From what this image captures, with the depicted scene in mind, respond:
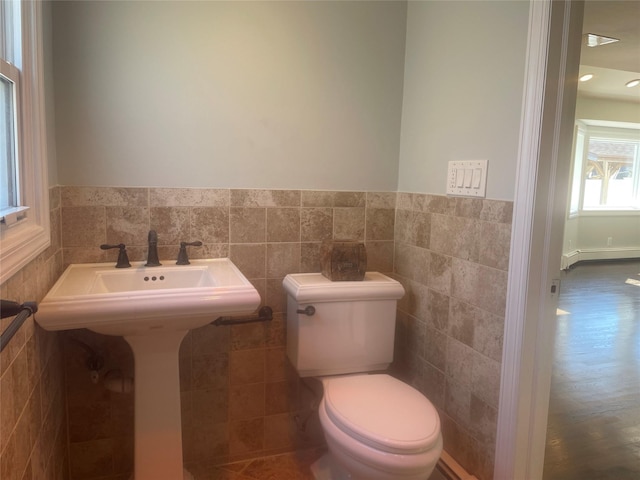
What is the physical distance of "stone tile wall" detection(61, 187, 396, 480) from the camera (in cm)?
174

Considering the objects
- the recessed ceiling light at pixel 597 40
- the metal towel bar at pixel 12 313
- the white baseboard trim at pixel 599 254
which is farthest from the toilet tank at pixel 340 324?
the white baseboard trim at pixel 599 254

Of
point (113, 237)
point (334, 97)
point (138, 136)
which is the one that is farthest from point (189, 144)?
point (334, 97)

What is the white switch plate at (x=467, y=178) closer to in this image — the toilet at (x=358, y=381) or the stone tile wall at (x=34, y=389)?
the toilet at (x=358, y=381)

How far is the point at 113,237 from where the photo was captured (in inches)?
68.4

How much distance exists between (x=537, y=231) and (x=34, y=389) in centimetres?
156

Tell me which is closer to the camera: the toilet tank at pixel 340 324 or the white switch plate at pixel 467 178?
the white switch plate at pixel 467 178

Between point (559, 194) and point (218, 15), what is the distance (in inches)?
56.9

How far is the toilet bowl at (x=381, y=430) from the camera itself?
51.3 inches

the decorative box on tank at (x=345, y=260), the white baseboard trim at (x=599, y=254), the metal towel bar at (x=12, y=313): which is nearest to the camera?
the metal towel bar at (x=12, y=313)

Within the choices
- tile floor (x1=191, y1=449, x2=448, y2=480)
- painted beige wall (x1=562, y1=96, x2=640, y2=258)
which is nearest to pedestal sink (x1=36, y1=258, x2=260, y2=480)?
tile floor (x1=191, y1=449, x2=448, y2=480)

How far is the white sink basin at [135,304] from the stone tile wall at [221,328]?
264 mm

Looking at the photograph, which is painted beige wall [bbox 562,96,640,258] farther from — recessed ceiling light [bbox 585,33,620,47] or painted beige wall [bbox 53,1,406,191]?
painted beige wall [bbox 53,1,406,191]

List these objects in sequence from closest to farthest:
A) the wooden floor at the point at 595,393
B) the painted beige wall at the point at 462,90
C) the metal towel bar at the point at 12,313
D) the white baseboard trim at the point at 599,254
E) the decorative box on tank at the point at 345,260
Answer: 1. the metal towel bar at the point at 12,313
2. the painted beige wall at the point at 462,90
3. the decorative box on tank at the point at 345,260
4. the wooden floor at the point at 595,393
5. the white baseboard trim at the point at 599,254

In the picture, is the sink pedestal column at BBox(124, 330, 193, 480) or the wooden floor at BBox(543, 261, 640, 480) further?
the wooden floor at BBox(543, 261, 640, 480)
